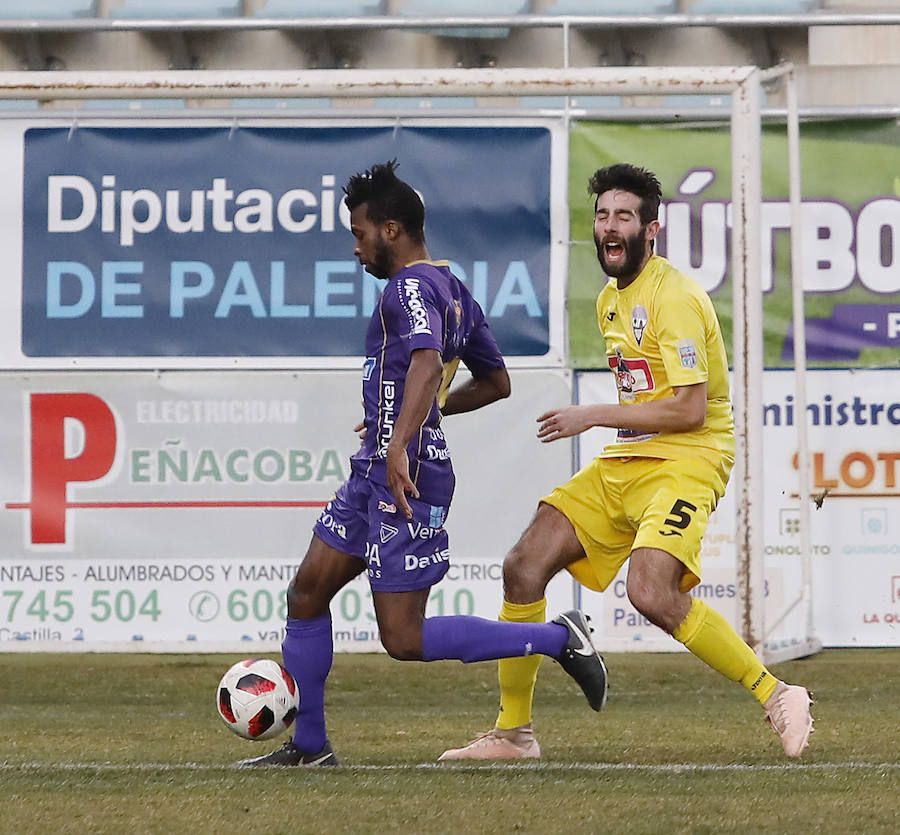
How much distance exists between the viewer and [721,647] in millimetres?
5238

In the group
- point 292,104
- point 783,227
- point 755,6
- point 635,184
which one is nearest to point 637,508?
point 635,184

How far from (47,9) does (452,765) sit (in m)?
10.4

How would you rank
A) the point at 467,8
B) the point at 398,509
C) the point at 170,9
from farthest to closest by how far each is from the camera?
the point at 467,8, the point at 170,9, the point at 398,509

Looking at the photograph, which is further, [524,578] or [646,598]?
[524,578]

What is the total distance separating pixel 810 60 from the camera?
45.6 ft

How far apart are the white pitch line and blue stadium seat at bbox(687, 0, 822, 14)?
32.1 feet

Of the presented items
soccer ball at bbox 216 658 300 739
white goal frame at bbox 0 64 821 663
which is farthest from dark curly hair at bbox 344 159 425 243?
white goal frame at bbox 0 64 821 663

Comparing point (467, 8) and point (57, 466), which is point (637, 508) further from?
point (467, 8)

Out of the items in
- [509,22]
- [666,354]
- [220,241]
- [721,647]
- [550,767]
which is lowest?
[550,767]

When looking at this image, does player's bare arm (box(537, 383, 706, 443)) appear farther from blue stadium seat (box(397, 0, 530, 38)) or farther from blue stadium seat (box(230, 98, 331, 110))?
blue stadium seat (box(397, 0, 530, 38))

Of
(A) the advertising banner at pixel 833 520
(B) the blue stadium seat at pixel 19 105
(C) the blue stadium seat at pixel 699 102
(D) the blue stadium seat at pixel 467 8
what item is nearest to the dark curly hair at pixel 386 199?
(A) the advertising banner at pixel 833 520

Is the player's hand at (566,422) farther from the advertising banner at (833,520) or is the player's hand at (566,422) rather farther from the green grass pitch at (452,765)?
the advertising banner at (833,520)

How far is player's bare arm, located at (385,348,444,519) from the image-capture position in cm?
496

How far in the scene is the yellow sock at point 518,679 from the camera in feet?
18.2
